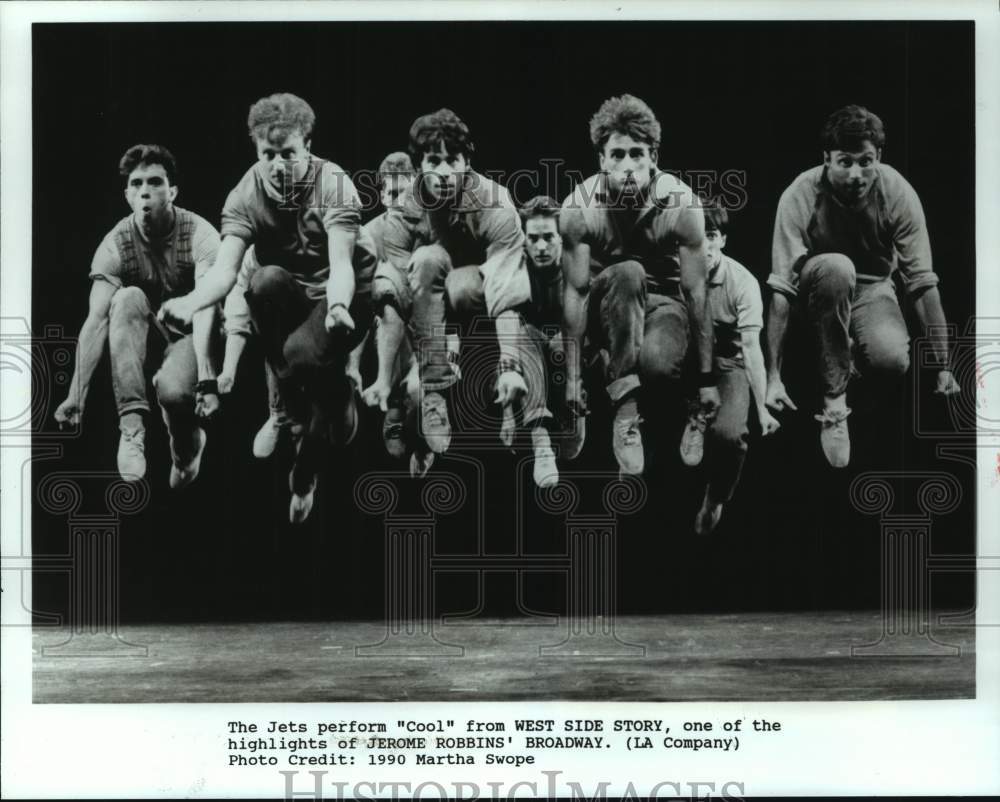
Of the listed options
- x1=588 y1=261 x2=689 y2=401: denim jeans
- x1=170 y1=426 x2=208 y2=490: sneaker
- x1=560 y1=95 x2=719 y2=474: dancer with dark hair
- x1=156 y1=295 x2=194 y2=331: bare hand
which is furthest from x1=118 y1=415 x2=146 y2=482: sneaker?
x1=588 y1=261 x2=689 y2=401: denim jeans

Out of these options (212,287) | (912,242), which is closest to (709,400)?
(912,242)

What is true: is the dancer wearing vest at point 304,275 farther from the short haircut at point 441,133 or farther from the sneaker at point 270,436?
the short haircut at point 441,133

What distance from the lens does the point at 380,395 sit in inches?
253

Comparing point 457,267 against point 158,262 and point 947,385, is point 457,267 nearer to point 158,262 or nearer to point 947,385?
point 158,262

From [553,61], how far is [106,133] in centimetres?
249

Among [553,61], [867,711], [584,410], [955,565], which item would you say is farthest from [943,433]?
[553,61]

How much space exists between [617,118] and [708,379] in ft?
4.99

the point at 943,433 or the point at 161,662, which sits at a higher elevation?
the point at 943,433

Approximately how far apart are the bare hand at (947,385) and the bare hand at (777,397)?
31.3 inches

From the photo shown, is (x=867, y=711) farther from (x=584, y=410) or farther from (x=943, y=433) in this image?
(x=584, y=410)

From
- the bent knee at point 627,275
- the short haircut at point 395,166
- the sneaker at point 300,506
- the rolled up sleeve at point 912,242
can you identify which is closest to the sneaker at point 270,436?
the sneaker at point 300,506

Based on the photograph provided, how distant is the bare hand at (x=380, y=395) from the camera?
6.44 meters

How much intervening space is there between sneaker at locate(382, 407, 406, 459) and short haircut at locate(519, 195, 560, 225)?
4.16ft

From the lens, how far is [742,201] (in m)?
6.47
